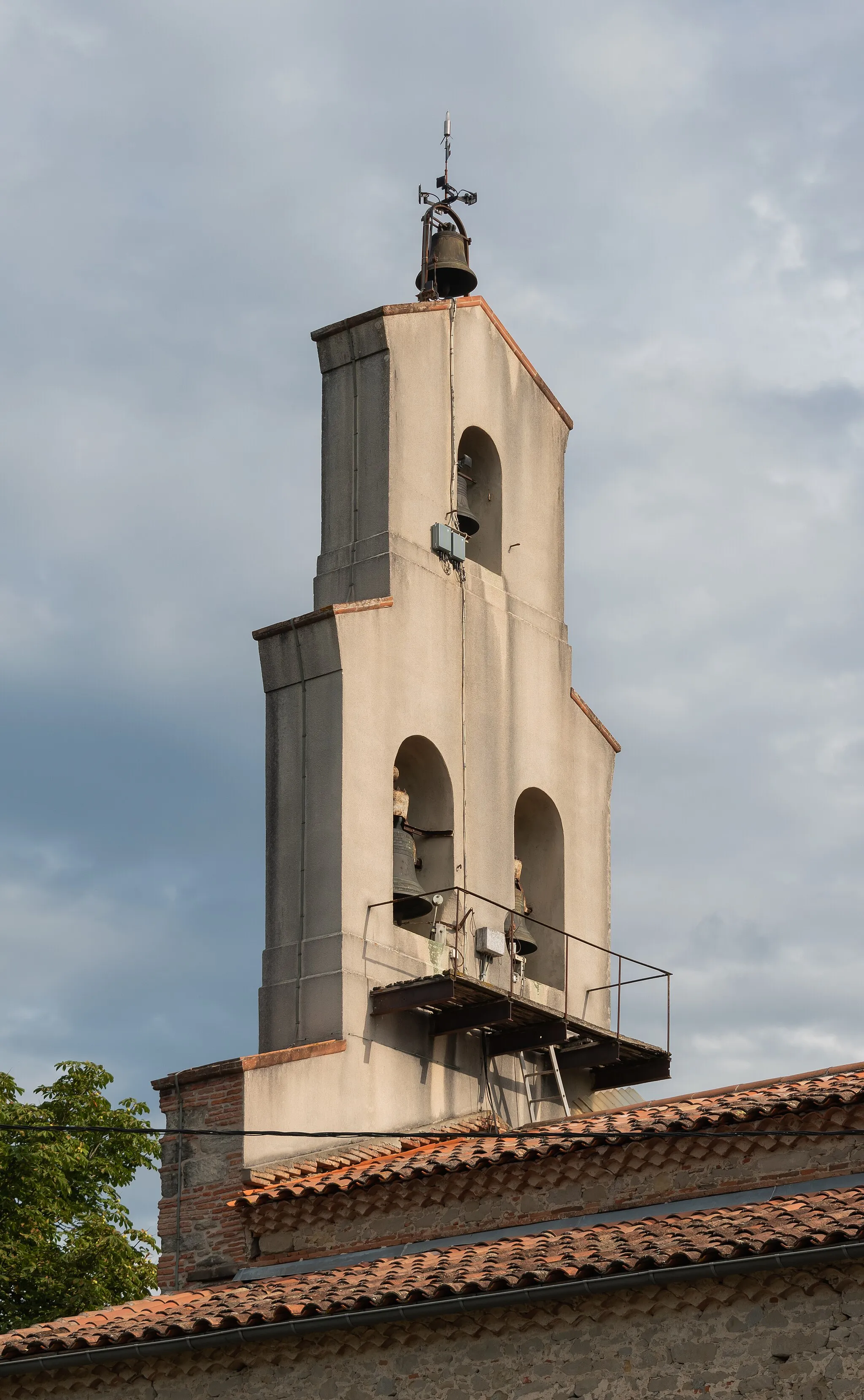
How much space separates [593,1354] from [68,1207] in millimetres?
13307

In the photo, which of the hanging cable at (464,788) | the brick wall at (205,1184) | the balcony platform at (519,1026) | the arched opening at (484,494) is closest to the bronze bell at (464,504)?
the arched opening at (484,494)

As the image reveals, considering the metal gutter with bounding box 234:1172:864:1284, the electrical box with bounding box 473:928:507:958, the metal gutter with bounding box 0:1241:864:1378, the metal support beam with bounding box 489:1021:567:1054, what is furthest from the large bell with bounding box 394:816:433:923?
the metal gutter with bounding box 0:1241:864:1378

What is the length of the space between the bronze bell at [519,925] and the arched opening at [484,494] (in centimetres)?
336

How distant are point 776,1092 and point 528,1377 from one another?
351cm

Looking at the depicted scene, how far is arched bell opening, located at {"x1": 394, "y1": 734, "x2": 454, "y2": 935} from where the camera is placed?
63.8 feet

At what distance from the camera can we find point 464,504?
71.0 ft

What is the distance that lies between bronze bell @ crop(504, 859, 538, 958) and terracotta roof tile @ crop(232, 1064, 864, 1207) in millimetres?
3074

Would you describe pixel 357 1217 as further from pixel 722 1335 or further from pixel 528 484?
pixel 528 484

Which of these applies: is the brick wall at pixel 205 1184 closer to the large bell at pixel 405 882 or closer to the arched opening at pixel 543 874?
the large bell at pixel 405 882

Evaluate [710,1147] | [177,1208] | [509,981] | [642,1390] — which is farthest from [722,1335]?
[509,981]

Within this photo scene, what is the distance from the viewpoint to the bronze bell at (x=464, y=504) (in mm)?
21375

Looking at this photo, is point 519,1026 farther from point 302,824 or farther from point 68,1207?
point 68,1207

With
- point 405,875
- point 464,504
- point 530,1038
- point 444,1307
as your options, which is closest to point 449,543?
point 464,504

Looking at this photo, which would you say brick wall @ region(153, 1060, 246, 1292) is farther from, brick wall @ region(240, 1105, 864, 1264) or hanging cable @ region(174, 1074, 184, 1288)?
brick wall @ region(240, 1105, 864, 1264)
